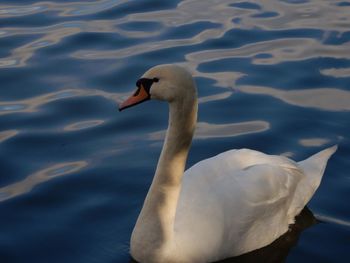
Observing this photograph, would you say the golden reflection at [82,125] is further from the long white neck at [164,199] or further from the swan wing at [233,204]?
the long white neck at [164,199]

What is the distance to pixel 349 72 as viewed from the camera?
9.31m

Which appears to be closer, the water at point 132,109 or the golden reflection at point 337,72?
the water at point 132,109

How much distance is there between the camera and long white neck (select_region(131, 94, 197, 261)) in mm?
5590

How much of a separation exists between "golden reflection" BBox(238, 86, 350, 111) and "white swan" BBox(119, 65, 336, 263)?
2270 mm

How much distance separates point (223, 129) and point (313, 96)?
4.13 ft

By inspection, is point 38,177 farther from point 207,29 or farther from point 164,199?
point 207,29

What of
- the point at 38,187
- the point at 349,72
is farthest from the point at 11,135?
the point at 349,72

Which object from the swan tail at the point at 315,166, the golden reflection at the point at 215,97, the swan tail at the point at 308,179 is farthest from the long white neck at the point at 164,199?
the golden reflection at the point at 215,97

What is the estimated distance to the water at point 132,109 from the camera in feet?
21.0

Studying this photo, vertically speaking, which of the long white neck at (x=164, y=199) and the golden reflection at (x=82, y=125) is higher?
the long white neck at (x=164, y=199)

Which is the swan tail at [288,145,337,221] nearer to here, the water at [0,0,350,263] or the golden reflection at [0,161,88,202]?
the water at [0,0,350,263]

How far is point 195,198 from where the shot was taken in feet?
19.2

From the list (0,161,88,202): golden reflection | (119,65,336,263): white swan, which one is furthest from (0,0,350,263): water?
(119,65,336,263): white swan

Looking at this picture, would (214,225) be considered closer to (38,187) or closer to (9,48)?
(38,187)
